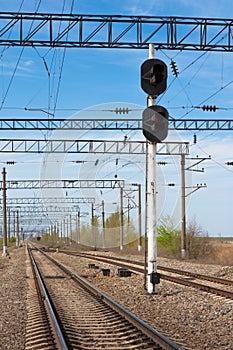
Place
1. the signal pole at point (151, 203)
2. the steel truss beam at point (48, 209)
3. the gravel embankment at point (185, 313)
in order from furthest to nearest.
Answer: the steel truss beam at point (48, 209), the signal pole at point (151, 203), the gravel embankment at point (185, 313)

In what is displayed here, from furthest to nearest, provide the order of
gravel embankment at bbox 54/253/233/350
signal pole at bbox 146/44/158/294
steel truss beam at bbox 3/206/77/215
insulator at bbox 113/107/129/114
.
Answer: steel truss beam at bbox 3/206/77/215 < insulator at bbox 113/107/129/114 < signal pole at bbox 146/44/158/294 < gravel embankment at bbox 54/253/233/350

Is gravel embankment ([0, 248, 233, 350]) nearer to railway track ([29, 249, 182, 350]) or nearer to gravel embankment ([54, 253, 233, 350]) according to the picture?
gravel embankment ([54, 253, 233, 350])

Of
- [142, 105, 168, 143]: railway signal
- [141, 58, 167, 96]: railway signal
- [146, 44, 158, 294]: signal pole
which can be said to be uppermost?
[141, 58, 167, 96]: railway signal

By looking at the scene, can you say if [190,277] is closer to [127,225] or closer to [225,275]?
[225,275]

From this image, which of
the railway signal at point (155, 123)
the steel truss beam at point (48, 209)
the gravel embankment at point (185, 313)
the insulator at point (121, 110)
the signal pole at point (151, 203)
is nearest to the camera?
the gravel embankment at point (185, 313)

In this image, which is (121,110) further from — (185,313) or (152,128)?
(185,313)

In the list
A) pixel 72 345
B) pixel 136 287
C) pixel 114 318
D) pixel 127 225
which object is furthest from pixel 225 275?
pixel 127 225

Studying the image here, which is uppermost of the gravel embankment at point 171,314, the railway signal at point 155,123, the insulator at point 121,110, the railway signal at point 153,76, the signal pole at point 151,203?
the insulator at point 121,110

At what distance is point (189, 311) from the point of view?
11922mm

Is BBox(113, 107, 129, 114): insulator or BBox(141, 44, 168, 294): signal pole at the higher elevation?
BBox(113, 107, 129, 114): insulator

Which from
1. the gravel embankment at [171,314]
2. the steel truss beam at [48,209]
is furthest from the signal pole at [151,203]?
the steel truss beam at [48,209]

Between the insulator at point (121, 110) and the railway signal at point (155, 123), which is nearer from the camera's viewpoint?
the railway signal at point (155, 123)

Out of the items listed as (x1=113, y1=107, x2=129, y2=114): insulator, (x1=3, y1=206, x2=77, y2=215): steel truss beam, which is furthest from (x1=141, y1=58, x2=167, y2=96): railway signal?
(x1=3, y1=206, x2=77, y2=215): steel truss beam

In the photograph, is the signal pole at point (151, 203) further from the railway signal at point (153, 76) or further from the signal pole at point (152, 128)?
the railway signal at point (153, 76)
